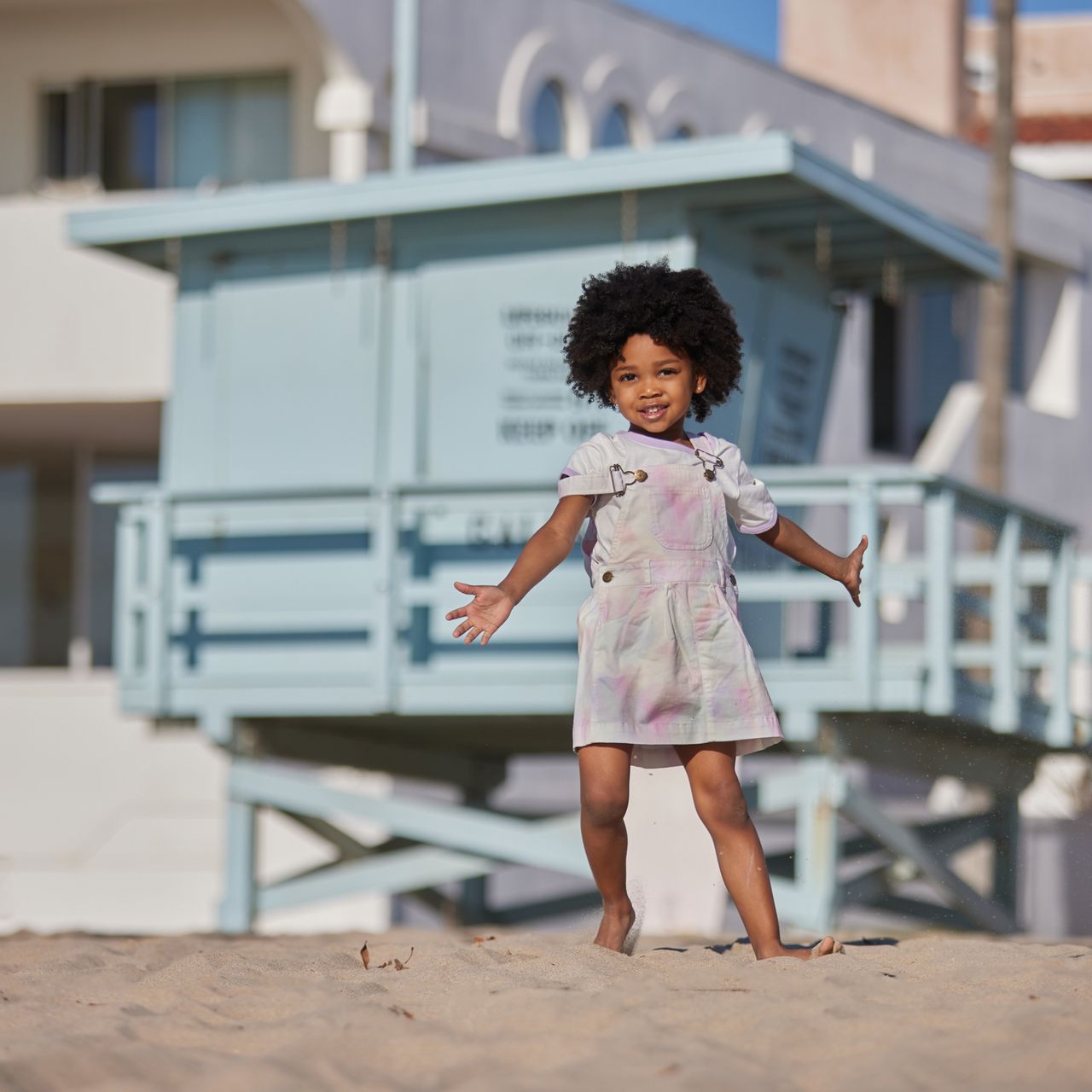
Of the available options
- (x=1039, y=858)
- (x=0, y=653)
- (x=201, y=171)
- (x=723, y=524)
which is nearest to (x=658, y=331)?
(x=723, y=524)

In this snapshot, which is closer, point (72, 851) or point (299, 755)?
point (299, 755)

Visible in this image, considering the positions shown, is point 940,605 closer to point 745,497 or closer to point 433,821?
point 433,821

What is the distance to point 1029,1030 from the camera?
386 cm

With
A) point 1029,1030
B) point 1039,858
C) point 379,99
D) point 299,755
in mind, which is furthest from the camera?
point 1039,858

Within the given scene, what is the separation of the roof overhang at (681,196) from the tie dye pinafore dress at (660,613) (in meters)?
5.50

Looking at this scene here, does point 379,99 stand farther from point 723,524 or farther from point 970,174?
point 723,524

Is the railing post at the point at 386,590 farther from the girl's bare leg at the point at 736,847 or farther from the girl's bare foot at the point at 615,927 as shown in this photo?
A: the girl's bare leg at the point at 736,847

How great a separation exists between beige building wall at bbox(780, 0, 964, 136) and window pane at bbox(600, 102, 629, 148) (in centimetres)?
1036

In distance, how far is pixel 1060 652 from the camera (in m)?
11.4

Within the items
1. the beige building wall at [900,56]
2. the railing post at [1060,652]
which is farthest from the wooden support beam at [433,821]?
the beige building wall at [900,56]

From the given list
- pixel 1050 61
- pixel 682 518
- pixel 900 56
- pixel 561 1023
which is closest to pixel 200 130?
pixel 682 518

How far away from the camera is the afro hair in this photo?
17.1ft

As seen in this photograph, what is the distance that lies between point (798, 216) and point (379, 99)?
4866 millimetres

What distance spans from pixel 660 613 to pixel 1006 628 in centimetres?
606
